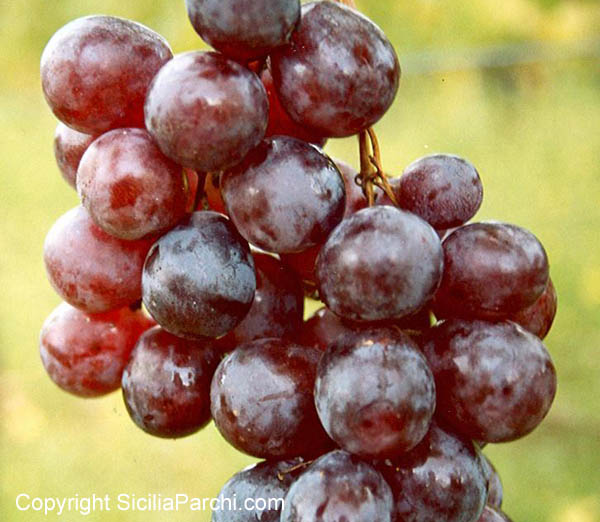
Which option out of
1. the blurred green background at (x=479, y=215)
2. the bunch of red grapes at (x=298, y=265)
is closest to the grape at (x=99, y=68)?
the bunch of red grapes at (x=298, y=265)

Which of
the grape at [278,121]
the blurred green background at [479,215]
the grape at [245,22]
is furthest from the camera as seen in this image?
the blurred green background at [479,215]

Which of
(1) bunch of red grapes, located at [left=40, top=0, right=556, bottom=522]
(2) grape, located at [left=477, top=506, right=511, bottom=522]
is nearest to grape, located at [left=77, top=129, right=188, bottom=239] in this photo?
(1) bunch of red grapes, located at [left=40, top=0, right=556, bottom=522]

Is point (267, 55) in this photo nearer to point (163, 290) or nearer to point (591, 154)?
point (163, 290)

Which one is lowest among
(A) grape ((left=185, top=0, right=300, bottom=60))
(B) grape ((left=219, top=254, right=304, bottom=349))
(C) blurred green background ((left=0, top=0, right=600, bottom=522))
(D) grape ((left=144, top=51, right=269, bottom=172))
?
(C) blurred green background ((left=0, top=0, right=600, bottom=522))

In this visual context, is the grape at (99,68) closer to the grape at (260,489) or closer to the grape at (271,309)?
the grape at (271,309)

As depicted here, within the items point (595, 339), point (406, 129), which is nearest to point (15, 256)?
point (406, 129)

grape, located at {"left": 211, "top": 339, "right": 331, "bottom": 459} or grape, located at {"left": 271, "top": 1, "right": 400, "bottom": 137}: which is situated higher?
grape, located at {"left": 271, "top": 1, "right": 400, "bottom": 137}

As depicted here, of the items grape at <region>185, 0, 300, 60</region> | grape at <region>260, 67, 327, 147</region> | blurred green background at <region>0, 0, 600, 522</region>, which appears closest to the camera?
grape at <region>185, 0, 300, 60</region>

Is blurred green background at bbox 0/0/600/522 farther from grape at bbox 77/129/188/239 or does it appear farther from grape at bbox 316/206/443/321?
grape at bbox 316/206/443/321

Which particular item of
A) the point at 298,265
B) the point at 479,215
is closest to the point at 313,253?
the point at 298,265
